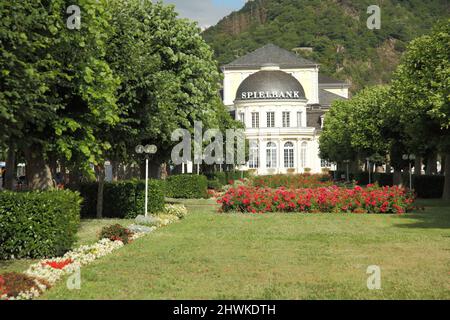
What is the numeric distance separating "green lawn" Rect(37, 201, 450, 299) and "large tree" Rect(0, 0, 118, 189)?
2828mm

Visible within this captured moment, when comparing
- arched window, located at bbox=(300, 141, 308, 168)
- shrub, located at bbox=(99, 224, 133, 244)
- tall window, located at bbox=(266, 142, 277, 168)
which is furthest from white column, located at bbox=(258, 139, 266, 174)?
shrub, located at bbox=(99, 224, 133, 244)

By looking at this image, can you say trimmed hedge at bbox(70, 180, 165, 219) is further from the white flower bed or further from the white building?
the white building

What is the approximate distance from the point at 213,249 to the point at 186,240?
6.97ft

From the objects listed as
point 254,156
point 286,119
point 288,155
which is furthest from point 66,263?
point 286,119

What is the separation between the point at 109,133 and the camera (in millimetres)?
21484

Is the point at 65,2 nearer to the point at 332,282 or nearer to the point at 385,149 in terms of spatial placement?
the point at 332,282

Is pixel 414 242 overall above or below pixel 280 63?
below

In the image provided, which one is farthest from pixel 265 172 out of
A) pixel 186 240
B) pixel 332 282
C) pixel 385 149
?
pixel 332 282

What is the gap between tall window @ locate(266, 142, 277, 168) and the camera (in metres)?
99.2

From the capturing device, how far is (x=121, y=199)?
24172 millimetres

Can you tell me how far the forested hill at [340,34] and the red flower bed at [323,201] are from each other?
13531cm

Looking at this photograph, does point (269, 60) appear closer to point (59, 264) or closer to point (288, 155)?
point (288, 155)

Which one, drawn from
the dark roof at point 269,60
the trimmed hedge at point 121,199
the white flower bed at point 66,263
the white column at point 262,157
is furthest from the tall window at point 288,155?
the white flower bed at point 66,263

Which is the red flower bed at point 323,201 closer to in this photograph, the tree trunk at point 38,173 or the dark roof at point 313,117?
the tree trunk at point 38,173
